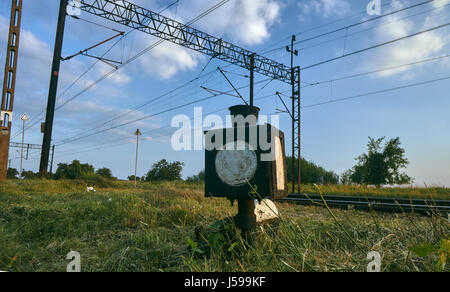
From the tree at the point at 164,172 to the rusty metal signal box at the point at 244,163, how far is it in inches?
1057

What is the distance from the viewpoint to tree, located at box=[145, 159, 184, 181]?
2869cm

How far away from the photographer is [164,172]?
94.5ft

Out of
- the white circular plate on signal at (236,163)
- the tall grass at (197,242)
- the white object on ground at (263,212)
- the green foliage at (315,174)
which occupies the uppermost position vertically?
the green foliage at (315,174)

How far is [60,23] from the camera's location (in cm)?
1537

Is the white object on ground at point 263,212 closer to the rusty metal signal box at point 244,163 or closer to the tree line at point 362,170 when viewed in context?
the rusty metal signal box at point 244,163

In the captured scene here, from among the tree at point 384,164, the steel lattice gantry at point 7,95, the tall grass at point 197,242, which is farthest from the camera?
the tree at point 384,164

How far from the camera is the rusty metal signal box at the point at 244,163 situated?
2.29 metres

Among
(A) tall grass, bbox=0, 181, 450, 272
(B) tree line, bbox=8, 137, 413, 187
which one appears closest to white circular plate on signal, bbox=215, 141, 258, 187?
(A) tall grass, bbox=0, 181, 450, 272

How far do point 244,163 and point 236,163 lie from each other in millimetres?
74

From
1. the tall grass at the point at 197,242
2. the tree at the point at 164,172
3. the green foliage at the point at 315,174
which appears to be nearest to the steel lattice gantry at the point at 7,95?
the tall grass at the point at 197,242

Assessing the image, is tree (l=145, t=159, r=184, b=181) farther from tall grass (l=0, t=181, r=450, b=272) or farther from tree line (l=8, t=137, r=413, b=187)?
tall grass (l=0, t=181, r=450, b=272)
